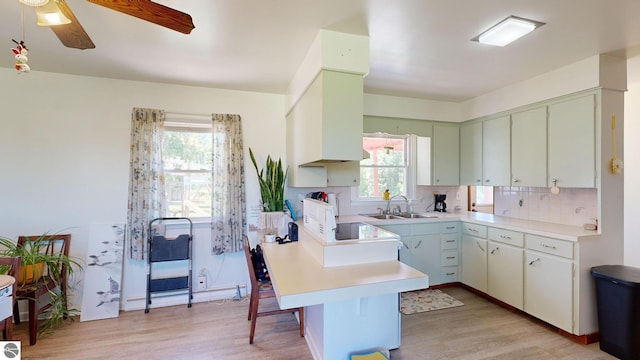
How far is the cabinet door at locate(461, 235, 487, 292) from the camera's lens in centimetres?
348

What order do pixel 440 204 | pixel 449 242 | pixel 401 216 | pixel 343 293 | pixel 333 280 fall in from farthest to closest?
1. pixel 440 204
2. pixel 401 216
3. pixel 449 242
4. pixel 333 280
5. pixel 343 293

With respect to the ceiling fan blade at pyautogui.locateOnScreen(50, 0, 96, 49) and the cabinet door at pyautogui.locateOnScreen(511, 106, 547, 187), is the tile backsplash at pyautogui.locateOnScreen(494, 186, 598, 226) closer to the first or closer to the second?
the cabinet door at pyautogui.locateOnScreen(511, 106, 547, 187)

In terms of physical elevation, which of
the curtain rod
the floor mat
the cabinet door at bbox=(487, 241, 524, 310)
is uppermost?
the curtain rod

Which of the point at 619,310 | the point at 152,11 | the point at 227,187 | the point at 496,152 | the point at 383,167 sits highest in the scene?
the point at 152,11

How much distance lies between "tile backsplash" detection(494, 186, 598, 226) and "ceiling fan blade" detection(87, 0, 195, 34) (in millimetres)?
3928

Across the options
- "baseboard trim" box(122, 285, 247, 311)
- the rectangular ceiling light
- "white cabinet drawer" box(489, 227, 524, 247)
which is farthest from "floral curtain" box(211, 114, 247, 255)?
"white cabinet drawer" box(489, 227, 524, 247)

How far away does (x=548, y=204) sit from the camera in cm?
336

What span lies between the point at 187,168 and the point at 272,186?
1084 mm

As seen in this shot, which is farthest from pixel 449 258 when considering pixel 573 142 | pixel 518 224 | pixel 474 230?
pixel 573 142

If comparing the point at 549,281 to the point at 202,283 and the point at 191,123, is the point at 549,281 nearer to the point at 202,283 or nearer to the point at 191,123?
the point at 202,283

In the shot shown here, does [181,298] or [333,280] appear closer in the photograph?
[333,280]

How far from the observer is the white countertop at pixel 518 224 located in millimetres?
2605

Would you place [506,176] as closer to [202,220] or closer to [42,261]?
[202,220]

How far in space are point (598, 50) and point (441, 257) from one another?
2.65 m
